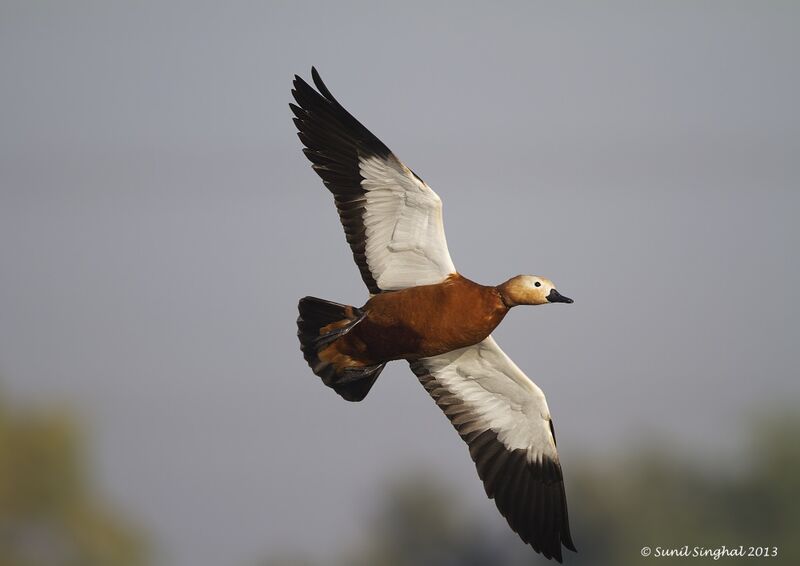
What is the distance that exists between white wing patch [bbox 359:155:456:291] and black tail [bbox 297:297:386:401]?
1.72 ft

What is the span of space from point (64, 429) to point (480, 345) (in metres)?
15.5

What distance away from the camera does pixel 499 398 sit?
11.6m

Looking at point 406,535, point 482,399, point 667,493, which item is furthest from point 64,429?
point 667,493

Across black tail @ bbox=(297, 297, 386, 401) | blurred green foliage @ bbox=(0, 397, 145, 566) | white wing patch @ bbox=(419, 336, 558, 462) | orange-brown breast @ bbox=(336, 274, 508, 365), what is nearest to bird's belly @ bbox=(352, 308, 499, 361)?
orange-brown breast @ bbox=(336, 274, 508, 365)

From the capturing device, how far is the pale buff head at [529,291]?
1040 centimetres

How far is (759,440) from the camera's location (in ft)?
129

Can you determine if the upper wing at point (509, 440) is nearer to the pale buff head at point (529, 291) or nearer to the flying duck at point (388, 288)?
the flying duck at point (388, 288)

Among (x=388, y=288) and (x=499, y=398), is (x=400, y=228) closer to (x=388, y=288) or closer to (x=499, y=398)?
(x=388, y=288)

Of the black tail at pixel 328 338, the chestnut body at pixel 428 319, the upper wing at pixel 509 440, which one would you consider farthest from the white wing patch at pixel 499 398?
the chestnut body at pixel 428 319

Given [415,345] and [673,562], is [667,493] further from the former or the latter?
[415,345]

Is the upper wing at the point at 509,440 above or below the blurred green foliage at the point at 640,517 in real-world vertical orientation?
above

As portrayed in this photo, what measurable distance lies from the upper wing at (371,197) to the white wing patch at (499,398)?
105 centimetres

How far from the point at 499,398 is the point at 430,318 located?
1.59 metres

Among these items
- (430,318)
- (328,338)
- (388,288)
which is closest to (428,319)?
(430,318)
